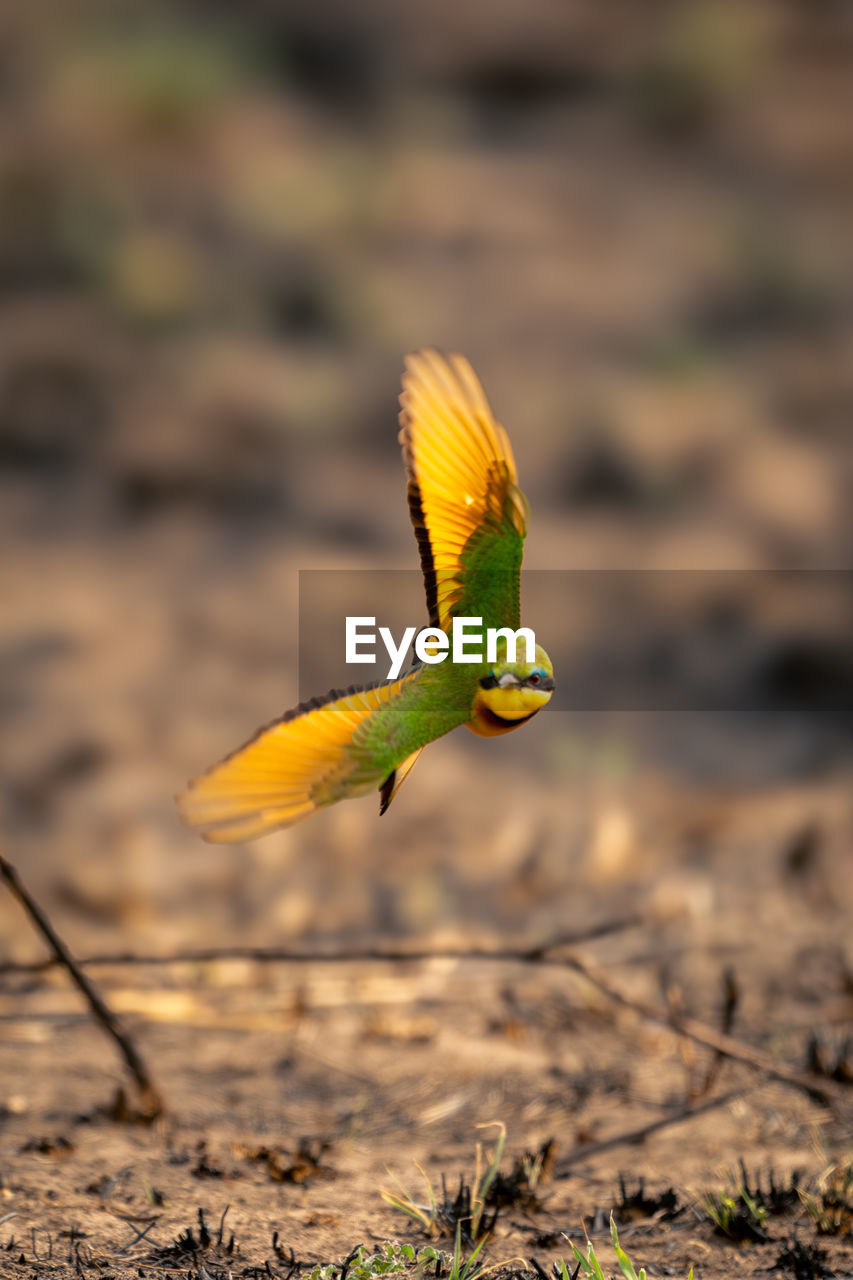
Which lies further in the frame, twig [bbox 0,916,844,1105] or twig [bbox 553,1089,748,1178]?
twig [bbox 553,1089,748,1178]

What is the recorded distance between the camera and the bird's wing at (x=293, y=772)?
0.80 m

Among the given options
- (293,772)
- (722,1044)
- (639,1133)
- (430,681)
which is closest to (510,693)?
(430,681)

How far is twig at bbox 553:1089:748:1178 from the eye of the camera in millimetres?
2174

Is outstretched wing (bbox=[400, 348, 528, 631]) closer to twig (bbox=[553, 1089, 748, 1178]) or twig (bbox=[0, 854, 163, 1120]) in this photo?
twig (bbox=[0, 854, 163, 1120])

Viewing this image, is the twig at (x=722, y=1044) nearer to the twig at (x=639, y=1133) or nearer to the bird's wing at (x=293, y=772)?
the twig at (x=639, y=1133)

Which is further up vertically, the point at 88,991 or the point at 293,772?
the point at 293,772

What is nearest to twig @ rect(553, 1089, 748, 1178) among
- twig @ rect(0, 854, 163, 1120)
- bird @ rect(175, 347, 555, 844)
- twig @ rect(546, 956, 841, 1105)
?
twig @ rect(546, 956, 841, 1105)

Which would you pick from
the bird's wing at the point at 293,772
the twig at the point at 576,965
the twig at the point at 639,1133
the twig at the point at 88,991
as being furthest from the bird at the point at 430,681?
the twig at the point at 639,1133

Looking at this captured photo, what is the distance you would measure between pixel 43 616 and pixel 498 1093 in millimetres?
1797

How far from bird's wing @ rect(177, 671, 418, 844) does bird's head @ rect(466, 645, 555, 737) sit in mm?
87

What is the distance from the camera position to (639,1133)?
90.7 inches

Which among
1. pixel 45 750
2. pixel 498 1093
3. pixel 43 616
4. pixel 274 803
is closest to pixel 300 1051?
pixel 498 1093

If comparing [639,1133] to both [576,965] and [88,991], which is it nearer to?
[576,965]

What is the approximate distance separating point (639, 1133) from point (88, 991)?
1197 mm
